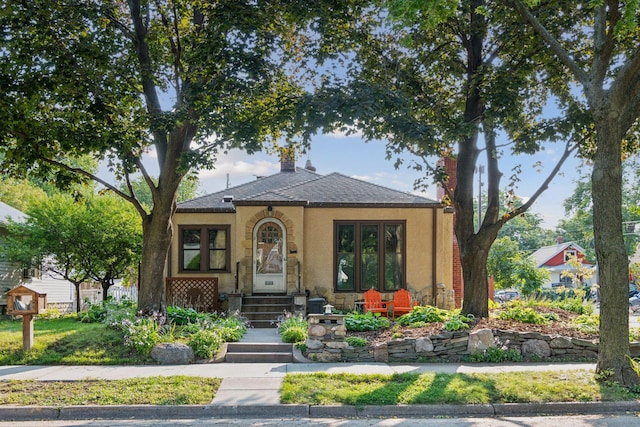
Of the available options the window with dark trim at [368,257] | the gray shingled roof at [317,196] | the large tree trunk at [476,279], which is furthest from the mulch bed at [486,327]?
the gray shingled roof at [317,196]

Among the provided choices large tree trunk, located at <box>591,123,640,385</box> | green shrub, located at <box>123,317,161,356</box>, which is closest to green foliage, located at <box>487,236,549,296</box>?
large tree trunk, located at <box>591,123,640,385</box>

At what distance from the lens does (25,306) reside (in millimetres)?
10188

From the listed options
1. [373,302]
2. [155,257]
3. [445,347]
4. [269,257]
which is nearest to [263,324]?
[269,257]

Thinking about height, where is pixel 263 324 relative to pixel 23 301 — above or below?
below

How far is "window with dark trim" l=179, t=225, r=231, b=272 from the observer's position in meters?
16.7

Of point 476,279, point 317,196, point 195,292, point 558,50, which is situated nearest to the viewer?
point 558,50

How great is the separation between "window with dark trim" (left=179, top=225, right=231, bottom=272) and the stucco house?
0.10 ft

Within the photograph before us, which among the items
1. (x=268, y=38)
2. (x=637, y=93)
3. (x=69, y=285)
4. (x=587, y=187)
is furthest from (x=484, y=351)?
(x=587, y=187)

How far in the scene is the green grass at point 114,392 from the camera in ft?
23.6

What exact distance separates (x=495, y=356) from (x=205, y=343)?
5.42 metres

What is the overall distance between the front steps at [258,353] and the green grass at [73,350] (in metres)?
1.53

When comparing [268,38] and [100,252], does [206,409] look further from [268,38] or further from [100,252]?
[100,252]

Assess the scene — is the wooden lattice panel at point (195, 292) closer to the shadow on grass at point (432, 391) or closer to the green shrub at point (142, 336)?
the green shrub at point (142, 336)

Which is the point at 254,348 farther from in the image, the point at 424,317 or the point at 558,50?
the point at 558,50
